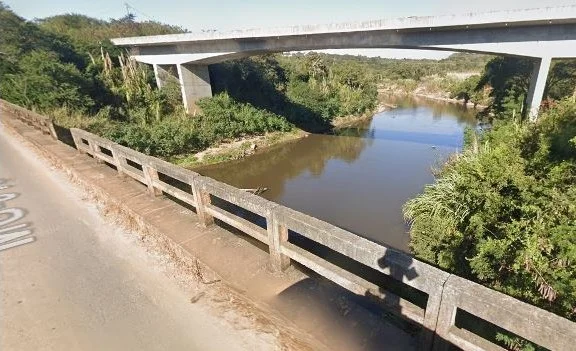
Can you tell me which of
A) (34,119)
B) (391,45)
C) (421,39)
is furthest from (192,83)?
(421,39)

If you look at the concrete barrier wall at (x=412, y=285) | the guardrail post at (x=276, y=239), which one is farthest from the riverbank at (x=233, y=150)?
the guardrail post at (x=276, y=239)

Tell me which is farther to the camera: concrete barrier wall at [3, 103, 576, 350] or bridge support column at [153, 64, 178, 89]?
bridge support column at [153, 64, 178, 89]

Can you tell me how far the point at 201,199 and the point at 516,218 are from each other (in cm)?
565

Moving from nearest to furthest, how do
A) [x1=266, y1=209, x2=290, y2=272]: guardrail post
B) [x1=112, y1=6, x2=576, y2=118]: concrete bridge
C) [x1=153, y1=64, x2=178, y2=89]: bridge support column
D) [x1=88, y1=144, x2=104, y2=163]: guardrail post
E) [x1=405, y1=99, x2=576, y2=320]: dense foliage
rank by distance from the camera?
[x1=266, y1=209, x2=290, y2=272]: guardrail post < [x1=405, y1=99, x2=576, y2=320]: dense foliage < [x1=88, y1=144, x2=104, y2=163]: guardrail post < [x1=112, y1=6, x2=576, y2=118]: concrete bridge < [x1=153, y1=64, x2=178, y2=89]: bridge support column

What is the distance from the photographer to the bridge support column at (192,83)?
21.2 meters

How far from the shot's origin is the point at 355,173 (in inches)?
613

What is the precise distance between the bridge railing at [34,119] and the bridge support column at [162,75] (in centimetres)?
901

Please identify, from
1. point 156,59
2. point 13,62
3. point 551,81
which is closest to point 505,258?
point 551,81

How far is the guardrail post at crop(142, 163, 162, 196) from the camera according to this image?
17.1 feet

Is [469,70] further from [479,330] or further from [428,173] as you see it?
[479,330]

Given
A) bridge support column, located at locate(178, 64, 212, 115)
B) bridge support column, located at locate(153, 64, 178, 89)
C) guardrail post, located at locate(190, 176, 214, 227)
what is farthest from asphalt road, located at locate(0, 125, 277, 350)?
bridge support column, located at locate(153, 64, 178, 89)

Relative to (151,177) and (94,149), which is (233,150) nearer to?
(94,149)

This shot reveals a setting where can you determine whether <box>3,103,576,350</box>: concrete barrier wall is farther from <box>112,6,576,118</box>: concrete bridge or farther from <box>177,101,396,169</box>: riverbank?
<box>177,101,396,169</box>: riverbank

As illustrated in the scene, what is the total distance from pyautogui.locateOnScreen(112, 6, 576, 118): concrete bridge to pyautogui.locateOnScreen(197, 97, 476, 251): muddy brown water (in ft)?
16.1
